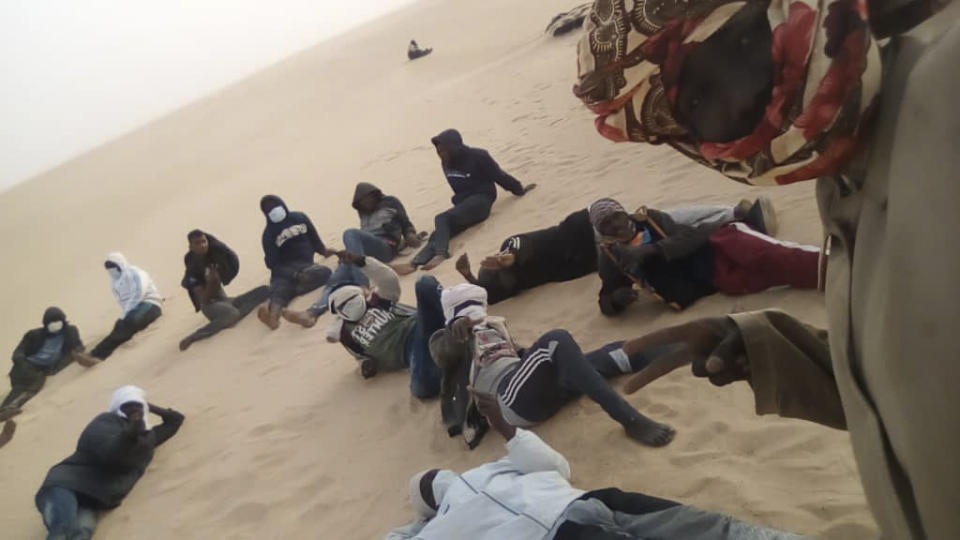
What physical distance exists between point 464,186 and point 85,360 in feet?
17.0

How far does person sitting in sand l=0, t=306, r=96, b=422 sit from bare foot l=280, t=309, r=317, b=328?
3621 mm

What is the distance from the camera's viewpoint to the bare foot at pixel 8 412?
26.6 ft

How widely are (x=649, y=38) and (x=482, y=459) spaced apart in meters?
2.84

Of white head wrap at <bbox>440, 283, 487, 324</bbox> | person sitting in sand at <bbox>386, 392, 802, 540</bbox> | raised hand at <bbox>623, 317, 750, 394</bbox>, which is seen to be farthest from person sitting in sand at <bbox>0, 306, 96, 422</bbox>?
raised hand at <bbox>623, 317, 750, 394</bbox>

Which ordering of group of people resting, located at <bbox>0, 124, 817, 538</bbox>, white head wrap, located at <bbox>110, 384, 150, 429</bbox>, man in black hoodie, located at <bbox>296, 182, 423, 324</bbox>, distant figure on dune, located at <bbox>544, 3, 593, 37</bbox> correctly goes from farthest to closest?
distant figure on dune, located at <bbox>544, 3, 593, 37</bbox> → man in black hoodie, located at <bbox>296, 182, 423, 324</bbox> → white head wrap, located at <bbox>110, 384, 150, 429</bbox> → group of people resting, located at <bbox>0, 124, 817, 538</bbox>

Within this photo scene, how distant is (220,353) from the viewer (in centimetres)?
733

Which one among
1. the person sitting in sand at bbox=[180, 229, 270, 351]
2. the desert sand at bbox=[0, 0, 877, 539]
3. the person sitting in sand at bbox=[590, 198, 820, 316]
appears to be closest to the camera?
the desert sand at bbox=[0, 0, 877, 539]

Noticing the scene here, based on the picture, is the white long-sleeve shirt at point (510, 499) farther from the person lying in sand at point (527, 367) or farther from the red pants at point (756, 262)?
the red pants at point (756, 262)

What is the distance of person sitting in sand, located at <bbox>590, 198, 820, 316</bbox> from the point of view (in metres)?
3.77

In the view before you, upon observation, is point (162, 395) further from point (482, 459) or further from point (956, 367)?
point (956, 367)

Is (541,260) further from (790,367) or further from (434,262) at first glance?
(790,367)

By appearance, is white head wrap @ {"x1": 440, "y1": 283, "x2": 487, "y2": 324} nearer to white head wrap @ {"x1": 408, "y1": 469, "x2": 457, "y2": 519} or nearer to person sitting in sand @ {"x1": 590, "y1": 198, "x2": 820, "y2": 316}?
person sitting in sand @ {"x1": 590, "y1": 198, "x2": 820, "y2": 316}

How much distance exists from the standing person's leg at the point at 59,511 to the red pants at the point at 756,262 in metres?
4.27

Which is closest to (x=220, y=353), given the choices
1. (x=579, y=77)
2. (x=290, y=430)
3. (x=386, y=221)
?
(x=386, y=221)
